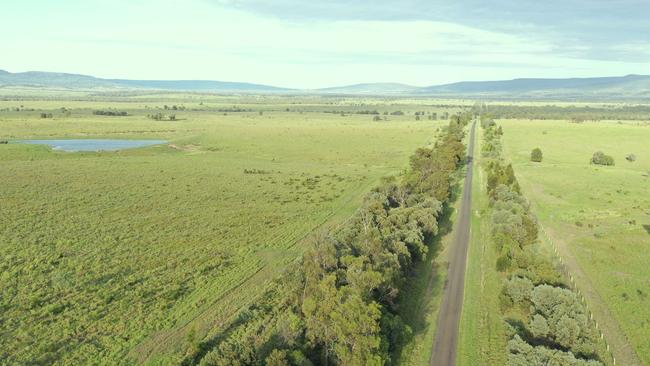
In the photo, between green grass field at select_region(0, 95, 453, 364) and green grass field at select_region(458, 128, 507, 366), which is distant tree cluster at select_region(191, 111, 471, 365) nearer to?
green grass field at select_region(0, 95, 453, 364)

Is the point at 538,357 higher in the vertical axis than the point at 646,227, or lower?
higher

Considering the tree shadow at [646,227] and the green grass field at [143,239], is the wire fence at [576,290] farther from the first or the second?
the green grass field at [143,239]

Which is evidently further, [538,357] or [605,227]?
[605,227]

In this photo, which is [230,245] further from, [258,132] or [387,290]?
[258,132]

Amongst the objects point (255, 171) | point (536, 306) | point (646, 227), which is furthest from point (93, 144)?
point (646, 227)

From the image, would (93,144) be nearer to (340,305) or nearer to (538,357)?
(340,305)

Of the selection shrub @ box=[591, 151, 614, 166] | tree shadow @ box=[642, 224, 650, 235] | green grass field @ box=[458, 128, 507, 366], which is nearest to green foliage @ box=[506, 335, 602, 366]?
green grass field @ box=[458, 128, 507, 366]

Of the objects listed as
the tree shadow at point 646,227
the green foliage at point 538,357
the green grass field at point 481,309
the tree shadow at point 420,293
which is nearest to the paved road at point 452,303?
the green grass field at point 481,309
